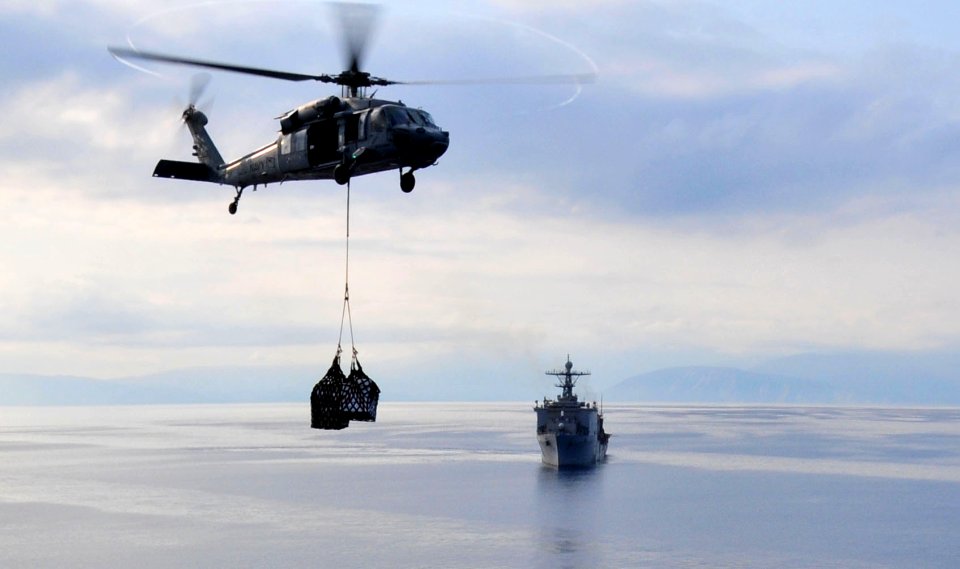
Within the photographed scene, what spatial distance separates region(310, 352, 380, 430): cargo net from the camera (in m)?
25.9

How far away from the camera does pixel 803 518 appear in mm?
88750

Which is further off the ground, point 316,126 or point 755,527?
point 316,126

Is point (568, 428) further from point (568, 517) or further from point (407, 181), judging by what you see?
point (407, 181)

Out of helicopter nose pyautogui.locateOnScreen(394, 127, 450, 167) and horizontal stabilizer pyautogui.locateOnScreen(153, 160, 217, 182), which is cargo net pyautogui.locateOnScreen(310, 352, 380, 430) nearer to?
helicopter nose pyautogui.locateOnScreen(394, 127, 450, 167)

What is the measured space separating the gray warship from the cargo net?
8900cm

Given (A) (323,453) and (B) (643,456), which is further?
(A) (323,453)

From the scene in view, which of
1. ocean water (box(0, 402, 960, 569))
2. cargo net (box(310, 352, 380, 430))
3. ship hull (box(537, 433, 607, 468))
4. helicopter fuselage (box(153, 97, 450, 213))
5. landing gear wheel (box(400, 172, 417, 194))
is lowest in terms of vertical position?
ocean water (box(0, 402, 960, 569))

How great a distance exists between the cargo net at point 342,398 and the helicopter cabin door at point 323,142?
5197mm

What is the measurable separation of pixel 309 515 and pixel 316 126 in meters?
70.1

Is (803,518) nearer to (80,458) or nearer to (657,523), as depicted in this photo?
(657,523)

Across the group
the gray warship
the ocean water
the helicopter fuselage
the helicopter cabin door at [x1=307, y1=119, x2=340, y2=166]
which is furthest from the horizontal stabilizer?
the gray warship

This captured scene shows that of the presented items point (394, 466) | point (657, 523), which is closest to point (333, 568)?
point (657, 523)

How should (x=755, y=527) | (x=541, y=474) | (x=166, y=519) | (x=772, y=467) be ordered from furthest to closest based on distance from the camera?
(x=772, y=467) < (x=541, y=474) < (x=166, y=519) < (x=755, y=527)

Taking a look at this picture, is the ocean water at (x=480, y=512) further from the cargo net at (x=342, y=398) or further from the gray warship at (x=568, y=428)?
the cargo net at (x=342, y=398)
